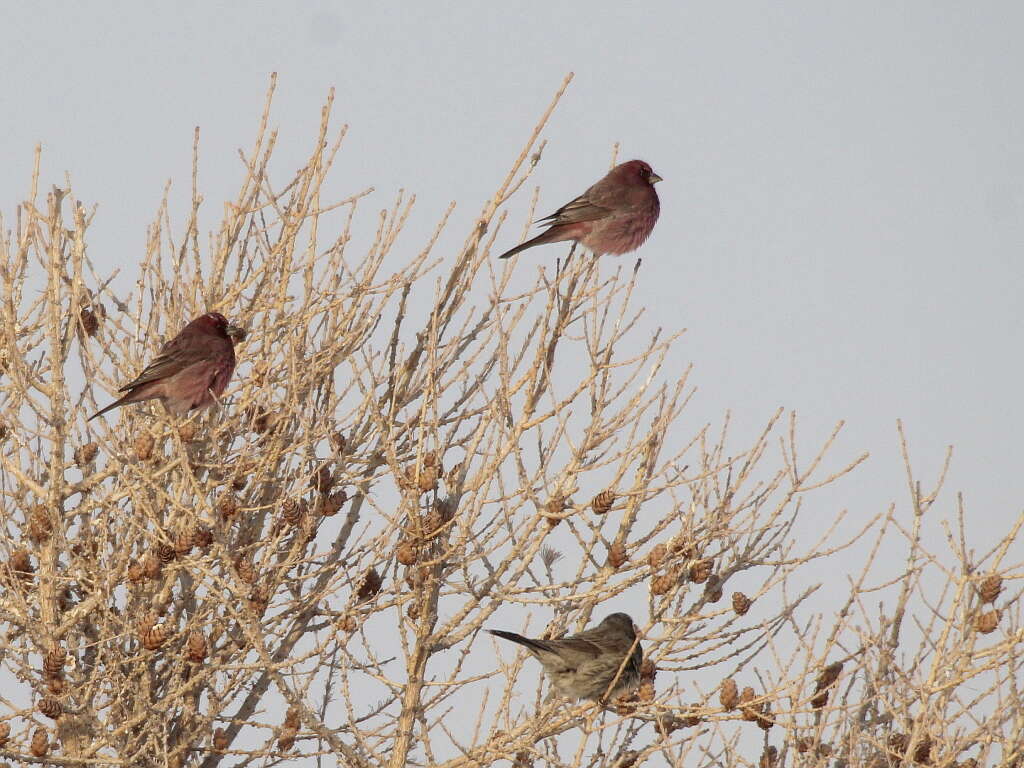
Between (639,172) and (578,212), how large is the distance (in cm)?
132

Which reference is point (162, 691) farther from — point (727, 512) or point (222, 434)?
point (727, 512)

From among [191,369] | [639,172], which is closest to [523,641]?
[191,369]

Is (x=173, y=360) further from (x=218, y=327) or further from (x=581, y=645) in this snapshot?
(x=581, y=645)

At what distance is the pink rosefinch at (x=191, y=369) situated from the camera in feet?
27.6

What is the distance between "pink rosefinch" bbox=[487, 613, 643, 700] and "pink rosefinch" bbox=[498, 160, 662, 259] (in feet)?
10.7

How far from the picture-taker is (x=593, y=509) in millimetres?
7402

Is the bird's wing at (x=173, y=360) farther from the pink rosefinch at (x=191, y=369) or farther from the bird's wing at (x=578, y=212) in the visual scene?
the bird's wing at (x=578, y=212)

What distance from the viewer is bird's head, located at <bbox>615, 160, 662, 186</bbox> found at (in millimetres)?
11555

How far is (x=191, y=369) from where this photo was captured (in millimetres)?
8359

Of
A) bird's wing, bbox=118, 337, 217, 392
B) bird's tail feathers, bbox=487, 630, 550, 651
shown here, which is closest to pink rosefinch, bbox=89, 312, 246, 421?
bird's wing, bbox=118, 337, 217, 392

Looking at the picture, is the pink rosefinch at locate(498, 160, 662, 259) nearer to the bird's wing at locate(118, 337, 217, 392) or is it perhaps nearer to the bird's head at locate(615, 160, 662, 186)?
the bird's head at locate(615, 160, 662, 186)

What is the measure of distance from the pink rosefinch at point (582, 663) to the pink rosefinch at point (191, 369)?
2.53m

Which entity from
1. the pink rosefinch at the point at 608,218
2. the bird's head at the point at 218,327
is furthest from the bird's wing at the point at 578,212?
the bird's head at the point at 218,327

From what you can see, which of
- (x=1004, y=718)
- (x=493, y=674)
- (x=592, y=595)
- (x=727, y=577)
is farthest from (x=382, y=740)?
(x=1004, y=718)
